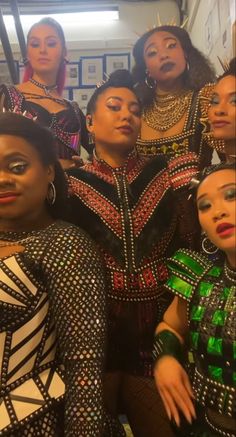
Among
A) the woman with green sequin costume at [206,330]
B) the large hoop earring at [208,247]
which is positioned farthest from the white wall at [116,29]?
the woman with green sequin costume at [206,330]

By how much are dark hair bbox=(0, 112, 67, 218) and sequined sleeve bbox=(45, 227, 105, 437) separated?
16cm

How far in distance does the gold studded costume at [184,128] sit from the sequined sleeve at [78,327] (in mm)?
492

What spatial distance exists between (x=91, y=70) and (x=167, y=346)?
261 cm

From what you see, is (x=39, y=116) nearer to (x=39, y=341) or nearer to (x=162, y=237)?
(x=162, y=237)

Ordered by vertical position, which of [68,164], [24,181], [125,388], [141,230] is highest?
[68,164]

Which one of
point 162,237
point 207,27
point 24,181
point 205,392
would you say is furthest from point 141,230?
point 207,27

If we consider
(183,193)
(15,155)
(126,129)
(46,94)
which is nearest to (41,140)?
(15,155)

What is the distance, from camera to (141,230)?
45.3 inches

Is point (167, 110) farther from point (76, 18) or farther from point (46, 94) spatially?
point (76, 18)

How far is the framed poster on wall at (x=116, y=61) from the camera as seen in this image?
316 cm

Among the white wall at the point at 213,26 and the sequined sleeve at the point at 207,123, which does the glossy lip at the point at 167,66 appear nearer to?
the white wall at the point at 213,26

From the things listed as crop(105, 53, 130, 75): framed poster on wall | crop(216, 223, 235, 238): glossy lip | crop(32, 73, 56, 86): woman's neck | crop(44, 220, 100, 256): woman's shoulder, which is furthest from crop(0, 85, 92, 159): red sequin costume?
crop(105, 53, 130, 75): framed poster on wall

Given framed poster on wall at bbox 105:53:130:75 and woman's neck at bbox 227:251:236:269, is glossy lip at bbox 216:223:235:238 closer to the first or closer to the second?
woman's neck at bbox 227:251:236:269

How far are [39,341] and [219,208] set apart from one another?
1.41ft
